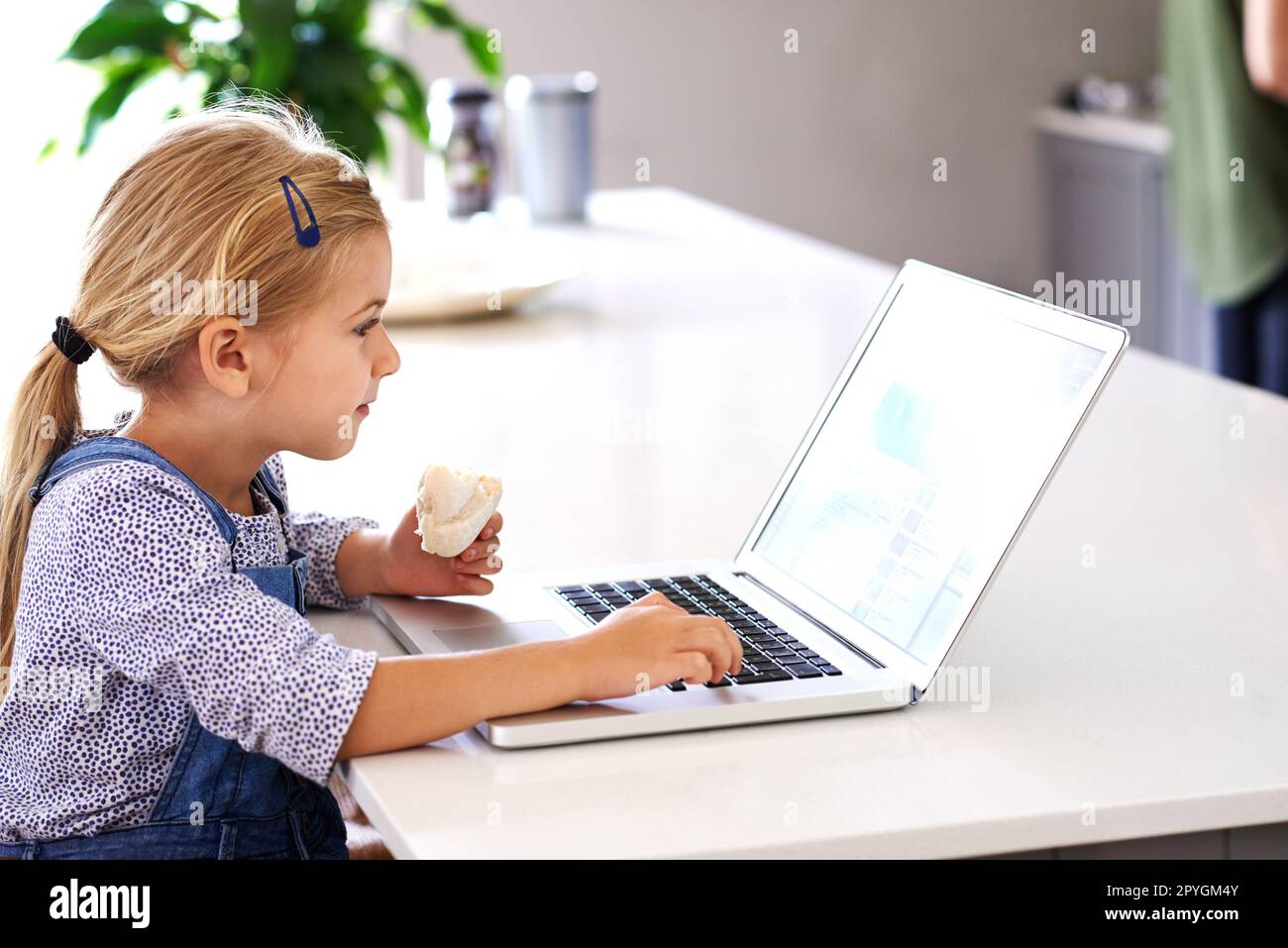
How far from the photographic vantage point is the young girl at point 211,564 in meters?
0.87

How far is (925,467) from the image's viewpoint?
39.6 inches

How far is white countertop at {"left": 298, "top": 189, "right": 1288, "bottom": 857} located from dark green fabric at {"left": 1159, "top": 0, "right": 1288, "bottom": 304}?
0.98 metres

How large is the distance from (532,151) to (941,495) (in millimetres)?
2058

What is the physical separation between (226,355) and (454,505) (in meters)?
0.19

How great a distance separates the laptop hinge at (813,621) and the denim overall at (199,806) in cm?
34

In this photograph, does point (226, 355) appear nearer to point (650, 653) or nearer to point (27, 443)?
point (27, 443)

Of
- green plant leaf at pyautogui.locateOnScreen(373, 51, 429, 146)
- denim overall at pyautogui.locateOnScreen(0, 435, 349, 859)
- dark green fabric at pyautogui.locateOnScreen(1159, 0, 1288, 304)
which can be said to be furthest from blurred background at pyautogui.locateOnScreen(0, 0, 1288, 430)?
denim overall at pyautogui.locateOnScreen(0, 435, 349, 859)

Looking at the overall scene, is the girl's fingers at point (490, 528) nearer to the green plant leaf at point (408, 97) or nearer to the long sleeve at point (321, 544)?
the long sleeve at point (321, 544)

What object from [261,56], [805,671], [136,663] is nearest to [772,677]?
[805,671]

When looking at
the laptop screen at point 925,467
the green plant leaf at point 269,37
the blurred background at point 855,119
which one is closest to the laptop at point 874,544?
the laptop screen at point 925,467

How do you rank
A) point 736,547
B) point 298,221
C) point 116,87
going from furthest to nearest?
point 116,87, point 736,547, point 298,221

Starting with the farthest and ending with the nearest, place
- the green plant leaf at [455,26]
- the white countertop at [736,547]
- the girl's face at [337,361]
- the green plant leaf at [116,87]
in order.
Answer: the green plant leaf at [455,26], the green plant leaf at [116,87], the girl's face at [337,361], the white countertop at [736,547]
